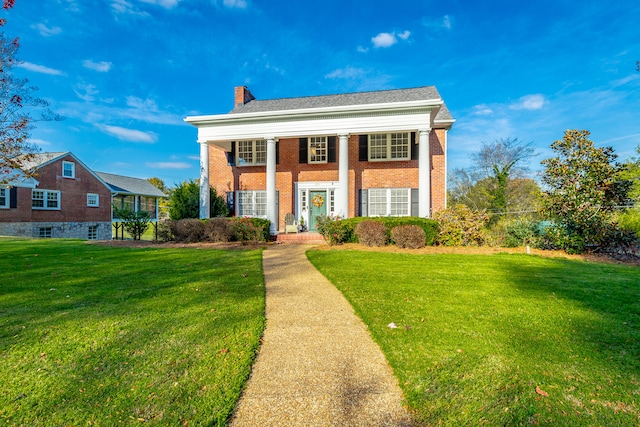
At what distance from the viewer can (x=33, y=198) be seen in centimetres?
2134

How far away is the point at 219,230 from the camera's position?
37.1ft

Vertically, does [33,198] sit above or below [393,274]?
above

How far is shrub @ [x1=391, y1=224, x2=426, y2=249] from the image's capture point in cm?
995

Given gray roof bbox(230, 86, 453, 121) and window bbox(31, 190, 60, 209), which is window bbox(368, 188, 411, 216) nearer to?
gray roof bbox(230, 86, 453, 121)

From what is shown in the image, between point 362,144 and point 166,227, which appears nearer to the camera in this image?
point 166,227

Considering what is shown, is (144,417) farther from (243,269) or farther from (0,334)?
→ (243,269)

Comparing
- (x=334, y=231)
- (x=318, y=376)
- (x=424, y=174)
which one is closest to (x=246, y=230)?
(x=334, y=231)

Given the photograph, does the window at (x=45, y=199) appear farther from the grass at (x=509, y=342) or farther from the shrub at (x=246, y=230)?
the grass at (x=509, y=342)

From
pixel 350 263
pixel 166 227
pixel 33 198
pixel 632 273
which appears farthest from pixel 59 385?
pixel 33 198

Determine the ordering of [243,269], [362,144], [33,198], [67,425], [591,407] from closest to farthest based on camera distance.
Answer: [67,425]
[591,407]
[243,269]
[362,144]
[33,198]

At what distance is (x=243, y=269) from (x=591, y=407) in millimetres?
5903

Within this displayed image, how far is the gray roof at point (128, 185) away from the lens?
30.2 meters

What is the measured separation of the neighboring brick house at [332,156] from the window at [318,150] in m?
0.05

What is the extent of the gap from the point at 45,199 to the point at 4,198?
101 inches
